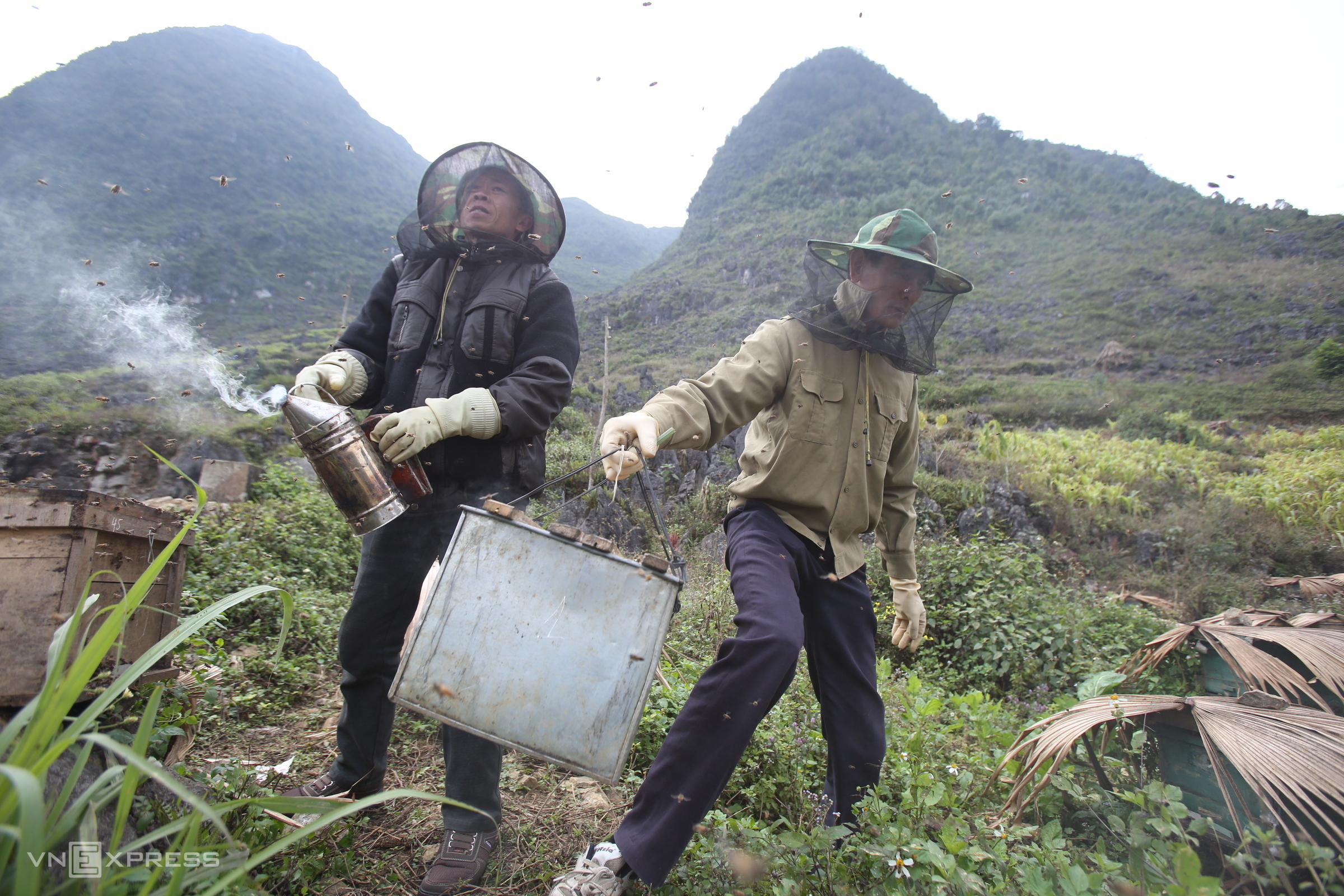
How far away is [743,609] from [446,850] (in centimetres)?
115

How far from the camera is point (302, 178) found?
46.2 metres

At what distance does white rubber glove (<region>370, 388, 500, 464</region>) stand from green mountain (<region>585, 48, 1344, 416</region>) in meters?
1.38

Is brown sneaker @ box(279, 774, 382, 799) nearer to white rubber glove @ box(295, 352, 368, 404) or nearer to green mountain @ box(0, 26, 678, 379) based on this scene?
white rubber glove @ box(295, 352, 368, 404)

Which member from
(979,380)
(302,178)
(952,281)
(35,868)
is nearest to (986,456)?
(952,281)

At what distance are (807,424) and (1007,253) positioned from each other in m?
43.9

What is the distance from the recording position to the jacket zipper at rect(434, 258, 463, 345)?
2.18m

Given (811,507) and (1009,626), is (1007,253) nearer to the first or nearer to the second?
(1009,626)

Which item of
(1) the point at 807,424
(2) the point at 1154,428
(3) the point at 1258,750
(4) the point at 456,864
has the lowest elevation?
(4) the point at 456,864

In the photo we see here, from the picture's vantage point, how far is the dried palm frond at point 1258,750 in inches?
53.5

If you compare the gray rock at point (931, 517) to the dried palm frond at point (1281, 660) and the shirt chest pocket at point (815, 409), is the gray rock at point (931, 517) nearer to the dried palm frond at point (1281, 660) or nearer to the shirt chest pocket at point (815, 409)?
the dried palm frond at point (1281, 660)

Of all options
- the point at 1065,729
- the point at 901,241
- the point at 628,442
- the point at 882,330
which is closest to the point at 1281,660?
the point at 1065,729

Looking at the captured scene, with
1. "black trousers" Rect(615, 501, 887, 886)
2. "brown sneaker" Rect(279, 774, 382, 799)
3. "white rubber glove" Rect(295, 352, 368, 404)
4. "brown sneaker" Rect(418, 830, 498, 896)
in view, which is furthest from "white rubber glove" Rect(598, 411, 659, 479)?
"brown sneaker" Rect(279, 774, 382, 799)

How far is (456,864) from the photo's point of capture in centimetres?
180

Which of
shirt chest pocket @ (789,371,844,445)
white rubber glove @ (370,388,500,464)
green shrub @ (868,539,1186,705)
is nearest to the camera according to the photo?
white rubber glove @ (370,388,500,464)
